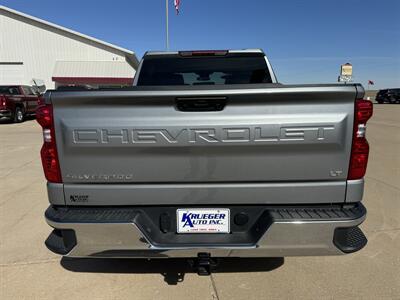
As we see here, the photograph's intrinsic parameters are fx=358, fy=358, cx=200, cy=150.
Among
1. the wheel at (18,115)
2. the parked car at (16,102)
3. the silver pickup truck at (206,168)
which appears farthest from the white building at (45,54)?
the silver pickup truck at (206,168)

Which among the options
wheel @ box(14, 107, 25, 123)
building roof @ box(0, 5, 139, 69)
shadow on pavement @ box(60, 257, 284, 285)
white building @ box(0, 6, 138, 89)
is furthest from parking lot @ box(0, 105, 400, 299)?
building roof @ box(0, 5, 139, 69)

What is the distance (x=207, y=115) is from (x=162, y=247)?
1.01m

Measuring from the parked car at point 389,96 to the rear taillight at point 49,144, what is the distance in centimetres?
4563

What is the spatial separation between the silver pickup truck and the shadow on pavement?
810 mm

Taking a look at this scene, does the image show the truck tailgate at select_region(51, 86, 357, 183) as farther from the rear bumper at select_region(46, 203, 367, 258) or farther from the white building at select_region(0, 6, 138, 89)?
the white building at select_region(0, 6, 138, 89)

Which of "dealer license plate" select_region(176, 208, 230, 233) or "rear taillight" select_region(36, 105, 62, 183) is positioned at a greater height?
"rear taillight" select_region(36, 105, 62, 183)

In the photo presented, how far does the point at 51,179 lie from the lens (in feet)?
8.64

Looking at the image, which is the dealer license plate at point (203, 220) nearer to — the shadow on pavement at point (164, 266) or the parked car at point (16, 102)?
the shadow on pavement at point (164, 266)

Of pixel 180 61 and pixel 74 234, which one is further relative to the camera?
pixel 180 61

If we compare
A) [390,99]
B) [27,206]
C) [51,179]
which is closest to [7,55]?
[27,206]

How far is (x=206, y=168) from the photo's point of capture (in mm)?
2553

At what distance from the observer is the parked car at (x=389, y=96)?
136 feet

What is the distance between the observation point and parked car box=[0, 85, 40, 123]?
17.5m

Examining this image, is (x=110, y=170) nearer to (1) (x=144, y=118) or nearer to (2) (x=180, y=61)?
(1) (x=144, y=118)
